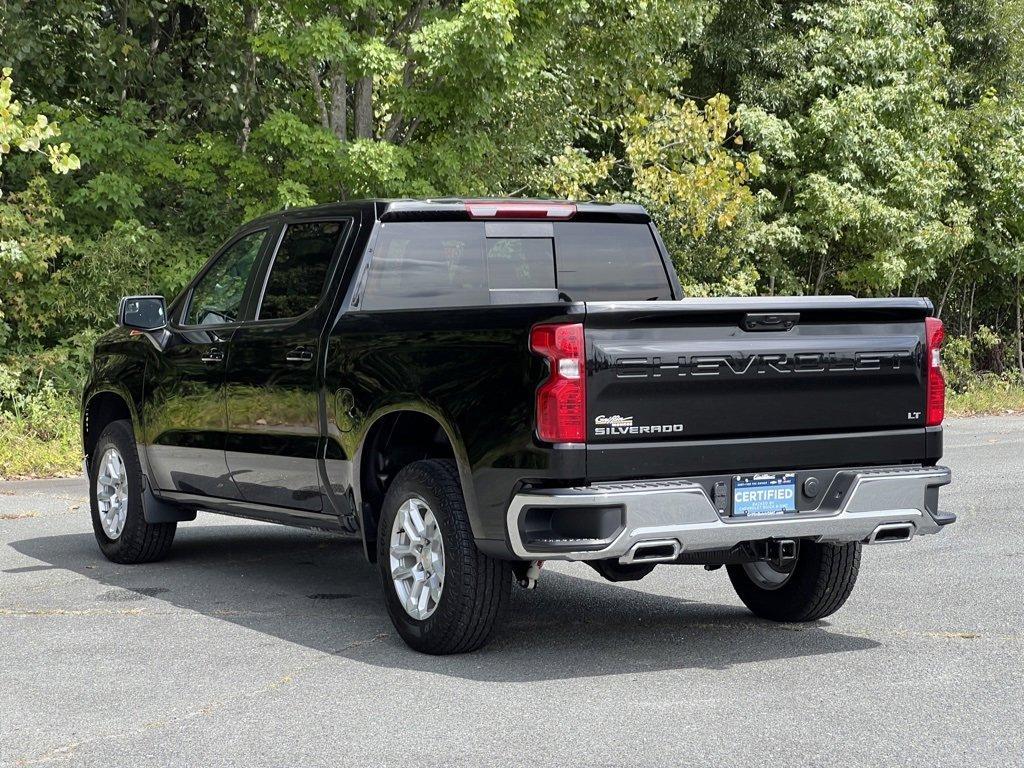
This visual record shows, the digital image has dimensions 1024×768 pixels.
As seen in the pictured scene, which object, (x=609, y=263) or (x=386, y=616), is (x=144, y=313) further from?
(x=609, y=263)

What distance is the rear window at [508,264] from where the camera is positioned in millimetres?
7586

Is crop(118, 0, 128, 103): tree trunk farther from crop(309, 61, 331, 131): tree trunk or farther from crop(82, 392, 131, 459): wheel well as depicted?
crop(82, 392, 131, 459): wheel well

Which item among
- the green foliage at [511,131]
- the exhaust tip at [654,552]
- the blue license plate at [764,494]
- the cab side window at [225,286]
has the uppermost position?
the green foliage at [511,131]

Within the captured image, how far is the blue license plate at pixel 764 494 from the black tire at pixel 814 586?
2.73ft

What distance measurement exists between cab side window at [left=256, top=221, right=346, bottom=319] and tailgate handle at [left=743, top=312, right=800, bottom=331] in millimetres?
2319

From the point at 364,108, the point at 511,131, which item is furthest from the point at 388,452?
the point at 511,131

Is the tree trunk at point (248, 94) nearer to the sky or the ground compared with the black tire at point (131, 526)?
nearer to the sky

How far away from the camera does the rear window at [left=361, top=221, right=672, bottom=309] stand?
7.59 m

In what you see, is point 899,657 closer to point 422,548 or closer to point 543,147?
point 422,548

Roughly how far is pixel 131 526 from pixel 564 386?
415cm

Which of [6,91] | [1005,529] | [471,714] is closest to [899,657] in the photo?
[471,714]

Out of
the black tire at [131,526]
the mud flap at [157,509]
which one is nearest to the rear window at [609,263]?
the mud flap at [157,509]

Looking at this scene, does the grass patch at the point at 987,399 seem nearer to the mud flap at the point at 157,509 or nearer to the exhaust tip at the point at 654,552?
the mud flap at the point at 157,509

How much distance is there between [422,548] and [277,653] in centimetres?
81
